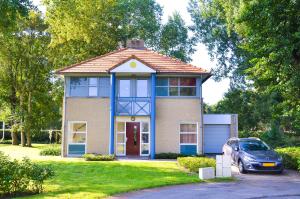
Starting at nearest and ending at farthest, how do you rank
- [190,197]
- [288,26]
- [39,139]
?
[190,197] → [288,26] → [39,139]

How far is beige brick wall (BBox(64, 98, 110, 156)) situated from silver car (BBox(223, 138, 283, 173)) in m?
10.3

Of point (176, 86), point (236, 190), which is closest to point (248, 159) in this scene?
point (236, 190)

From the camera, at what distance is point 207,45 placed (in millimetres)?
48969

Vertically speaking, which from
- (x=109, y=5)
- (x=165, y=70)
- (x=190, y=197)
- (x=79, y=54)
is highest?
(x=109, y=5)

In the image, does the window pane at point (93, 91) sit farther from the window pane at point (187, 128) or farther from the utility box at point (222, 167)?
the utility box at point (222, 167)

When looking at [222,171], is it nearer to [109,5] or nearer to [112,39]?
[109,5]

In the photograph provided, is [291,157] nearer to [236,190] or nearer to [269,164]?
[269,164]

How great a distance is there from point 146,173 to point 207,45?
108 ft

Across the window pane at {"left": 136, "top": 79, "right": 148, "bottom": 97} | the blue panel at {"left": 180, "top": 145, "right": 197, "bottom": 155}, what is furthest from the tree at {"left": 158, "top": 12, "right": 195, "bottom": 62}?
the blue panel at {"left": 180, "top": 145, "right": 197, "bottom": 155}

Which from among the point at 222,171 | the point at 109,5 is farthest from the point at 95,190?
the point at 109,5

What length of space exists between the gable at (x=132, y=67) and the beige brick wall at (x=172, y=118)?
2467mm

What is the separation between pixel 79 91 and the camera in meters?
28.9

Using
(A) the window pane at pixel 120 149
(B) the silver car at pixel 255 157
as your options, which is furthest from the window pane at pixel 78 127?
(B) the silver car at pixel 255 157

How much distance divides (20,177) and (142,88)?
1630 centimetres
